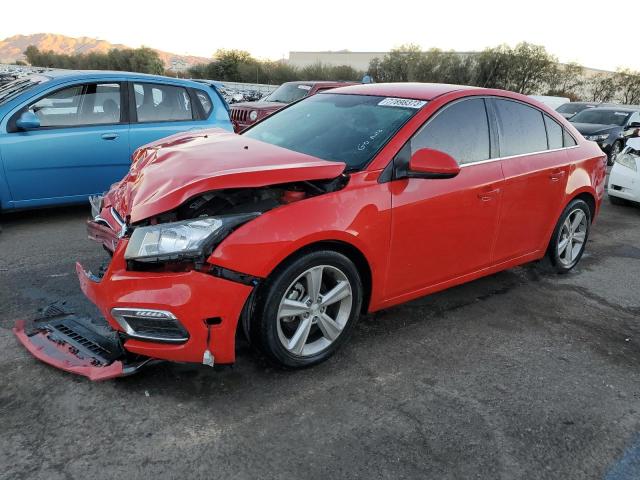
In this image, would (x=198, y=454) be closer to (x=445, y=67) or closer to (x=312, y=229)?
(x=312, y=229)

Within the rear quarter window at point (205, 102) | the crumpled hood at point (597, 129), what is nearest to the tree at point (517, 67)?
the crumpled hood at point (597, 129)

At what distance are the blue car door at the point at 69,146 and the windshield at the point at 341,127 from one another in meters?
2.42

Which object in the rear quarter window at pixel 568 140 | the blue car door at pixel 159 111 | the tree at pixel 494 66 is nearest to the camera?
the rear quarter window at pixel 568 140

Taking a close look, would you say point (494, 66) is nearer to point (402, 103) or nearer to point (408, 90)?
point (408, 90)

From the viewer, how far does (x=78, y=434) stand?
2436 millimetres

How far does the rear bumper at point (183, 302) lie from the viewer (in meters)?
2.57

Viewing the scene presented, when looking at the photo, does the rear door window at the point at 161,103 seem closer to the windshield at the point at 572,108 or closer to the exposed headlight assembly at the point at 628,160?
the exposed headlight assembly at the point at 628,160

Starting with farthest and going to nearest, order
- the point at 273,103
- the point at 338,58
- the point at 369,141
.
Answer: the point at 338,58 → the point at 273,103 → the point at 369,141

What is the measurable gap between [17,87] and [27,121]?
77 centimetres

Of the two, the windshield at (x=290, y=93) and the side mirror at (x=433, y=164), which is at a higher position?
the side mirror at (x=433, y=164)

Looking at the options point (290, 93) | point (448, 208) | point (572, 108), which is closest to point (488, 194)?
point (448, 208)

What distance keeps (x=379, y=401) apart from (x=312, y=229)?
1.00m

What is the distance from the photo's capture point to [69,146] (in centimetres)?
558

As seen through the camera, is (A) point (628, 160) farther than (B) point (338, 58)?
No
